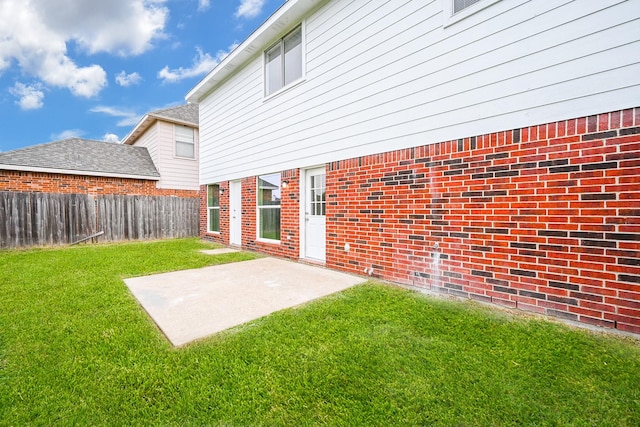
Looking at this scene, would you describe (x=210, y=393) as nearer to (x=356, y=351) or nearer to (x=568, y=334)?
(x=356, y=351)

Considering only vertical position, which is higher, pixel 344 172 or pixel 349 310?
pixel 344 172

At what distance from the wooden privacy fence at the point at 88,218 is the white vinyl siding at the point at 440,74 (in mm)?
6767

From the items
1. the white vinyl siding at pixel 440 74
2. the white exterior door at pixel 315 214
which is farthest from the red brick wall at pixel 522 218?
the white exterior door at pixel 315 214

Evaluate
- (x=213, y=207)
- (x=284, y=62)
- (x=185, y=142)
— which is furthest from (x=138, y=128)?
(x=284, y=62)

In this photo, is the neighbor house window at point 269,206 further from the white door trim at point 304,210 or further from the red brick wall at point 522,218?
the red brick wall at point 522,218

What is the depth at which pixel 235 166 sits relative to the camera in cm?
827

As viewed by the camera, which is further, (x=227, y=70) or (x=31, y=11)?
(x=31, y=11)

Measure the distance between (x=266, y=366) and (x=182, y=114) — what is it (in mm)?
14279

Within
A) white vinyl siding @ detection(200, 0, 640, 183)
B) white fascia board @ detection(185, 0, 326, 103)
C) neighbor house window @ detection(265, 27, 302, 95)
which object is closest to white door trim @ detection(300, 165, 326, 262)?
white vinyl siding @ detection(200, 0, 640, 183)

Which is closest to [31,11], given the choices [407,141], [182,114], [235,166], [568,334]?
[182,114]

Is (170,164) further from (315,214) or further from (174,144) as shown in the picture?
(315,214)

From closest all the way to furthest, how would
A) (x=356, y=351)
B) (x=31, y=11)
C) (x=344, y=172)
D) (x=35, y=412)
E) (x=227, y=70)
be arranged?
1. (x=35, y=412)
2. (x=356, y=351)
3. (x=344, y=172)
4. (x=227, y=70)
5. (x=31, y=11)

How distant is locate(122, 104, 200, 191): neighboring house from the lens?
12.5 metres

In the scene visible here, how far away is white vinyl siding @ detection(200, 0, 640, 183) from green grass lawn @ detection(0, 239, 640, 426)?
7.63 feet
